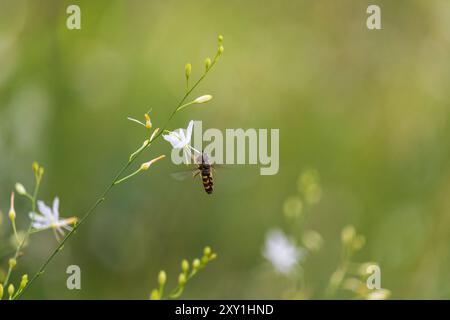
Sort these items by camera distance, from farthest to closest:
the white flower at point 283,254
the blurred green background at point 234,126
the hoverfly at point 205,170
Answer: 1. the blurred green background at point 234,126
2. the white flower at point 283,254
3. the hoverfly at point 205,170

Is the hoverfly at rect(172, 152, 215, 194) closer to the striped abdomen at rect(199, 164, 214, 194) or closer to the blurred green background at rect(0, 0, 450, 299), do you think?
the striped abdomen at rect(199, 164, 214, 194)

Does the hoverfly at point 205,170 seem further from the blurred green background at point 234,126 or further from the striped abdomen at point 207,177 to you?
the blurred green background at point 234,126

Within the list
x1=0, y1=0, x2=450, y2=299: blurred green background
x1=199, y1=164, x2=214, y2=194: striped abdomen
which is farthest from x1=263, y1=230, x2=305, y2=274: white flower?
x1=199, y1=164, x2=214, y2=194: striped abdomen

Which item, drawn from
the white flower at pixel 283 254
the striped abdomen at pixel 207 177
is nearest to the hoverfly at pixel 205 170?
the striped abdomen at pixel 207 177

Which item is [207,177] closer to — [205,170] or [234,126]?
[205,170]

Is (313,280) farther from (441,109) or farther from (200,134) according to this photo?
(441,109)

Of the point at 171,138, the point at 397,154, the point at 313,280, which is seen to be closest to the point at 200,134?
the point at 313,280
